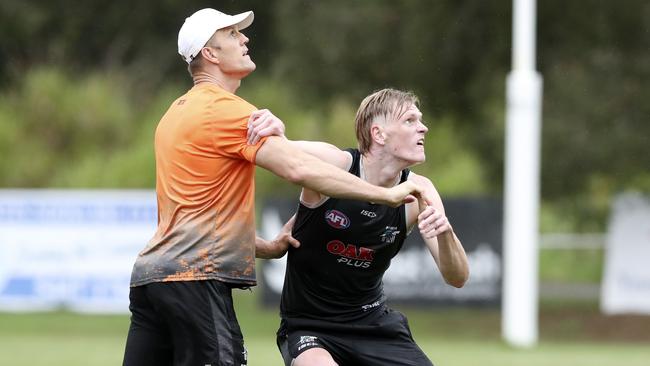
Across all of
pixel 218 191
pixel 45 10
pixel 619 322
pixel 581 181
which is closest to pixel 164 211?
pixel 218 191

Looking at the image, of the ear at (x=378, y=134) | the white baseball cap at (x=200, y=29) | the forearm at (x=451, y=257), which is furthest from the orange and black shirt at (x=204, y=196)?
the forearm at (x=451, y=257)

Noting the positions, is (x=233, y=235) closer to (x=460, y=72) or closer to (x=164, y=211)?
(x=164, y=211)

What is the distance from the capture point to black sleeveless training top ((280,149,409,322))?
6.37m

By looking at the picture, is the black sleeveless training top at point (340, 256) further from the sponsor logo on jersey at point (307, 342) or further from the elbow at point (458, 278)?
the elbow at point (458, 278)

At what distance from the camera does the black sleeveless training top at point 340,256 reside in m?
6.37

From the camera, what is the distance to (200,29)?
602cm

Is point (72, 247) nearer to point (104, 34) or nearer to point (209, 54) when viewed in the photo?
point (209, 54)

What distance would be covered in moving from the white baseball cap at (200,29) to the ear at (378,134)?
840 mm

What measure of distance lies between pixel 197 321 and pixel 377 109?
141 centimetres

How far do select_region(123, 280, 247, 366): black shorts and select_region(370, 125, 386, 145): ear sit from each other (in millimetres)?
1067

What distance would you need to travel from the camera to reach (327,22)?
19.8 metres

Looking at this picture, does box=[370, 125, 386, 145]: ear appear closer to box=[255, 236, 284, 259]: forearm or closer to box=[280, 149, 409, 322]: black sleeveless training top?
box=[280, 149, 409, 322]: black sleeveless training top

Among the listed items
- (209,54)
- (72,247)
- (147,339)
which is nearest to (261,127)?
(209,54)

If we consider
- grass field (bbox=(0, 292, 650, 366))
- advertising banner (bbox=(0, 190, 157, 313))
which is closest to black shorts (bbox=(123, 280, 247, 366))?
grass field (bbox=(0, 292, 650, 366))
